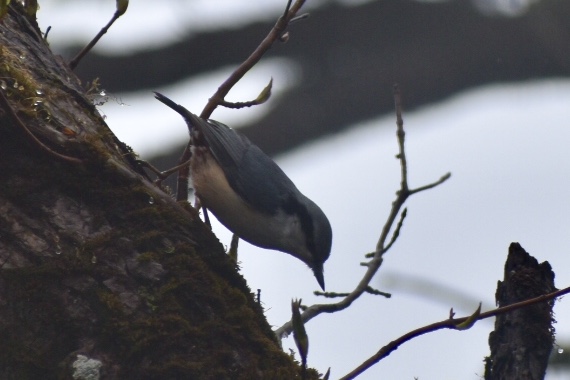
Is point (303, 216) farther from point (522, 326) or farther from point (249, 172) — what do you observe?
point (522, 326)

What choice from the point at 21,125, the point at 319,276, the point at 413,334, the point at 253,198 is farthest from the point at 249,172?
the point at 413,334

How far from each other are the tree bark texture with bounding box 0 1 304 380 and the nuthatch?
3.65ft

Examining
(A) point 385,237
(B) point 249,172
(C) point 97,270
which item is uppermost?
(B) point 249,172

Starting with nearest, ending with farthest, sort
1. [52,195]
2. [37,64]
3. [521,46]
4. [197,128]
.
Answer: [52,195] → [37,64] → [197,128] → [521,46]

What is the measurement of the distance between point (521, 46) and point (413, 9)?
0.97 metres

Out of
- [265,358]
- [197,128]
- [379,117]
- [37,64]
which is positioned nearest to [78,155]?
[37,64]

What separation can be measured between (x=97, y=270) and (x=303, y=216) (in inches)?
61.2

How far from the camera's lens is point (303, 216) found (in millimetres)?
3479

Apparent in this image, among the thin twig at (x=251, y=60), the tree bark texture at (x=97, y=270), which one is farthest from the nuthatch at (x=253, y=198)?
the tree bark texture at (x=97, y=270)

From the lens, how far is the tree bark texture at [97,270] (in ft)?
6.27

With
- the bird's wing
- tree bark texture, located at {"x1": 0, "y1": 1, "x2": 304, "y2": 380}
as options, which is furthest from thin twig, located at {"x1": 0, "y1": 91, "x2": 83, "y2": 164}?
the bird's wing

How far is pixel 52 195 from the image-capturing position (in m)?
2.08

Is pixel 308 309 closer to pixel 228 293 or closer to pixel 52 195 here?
pixel 228 293

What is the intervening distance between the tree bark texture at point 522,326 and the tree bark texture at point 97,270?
0.51 m
